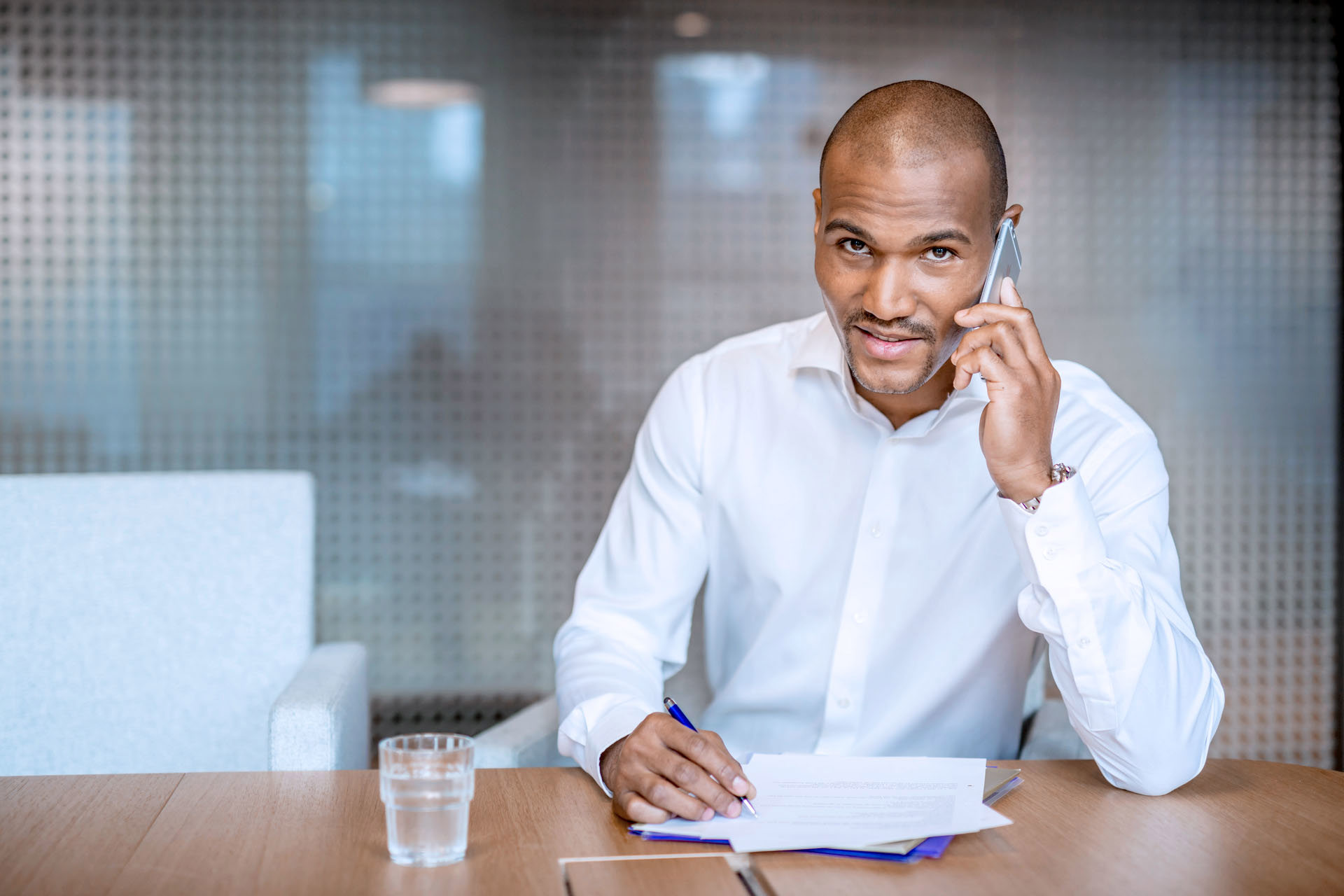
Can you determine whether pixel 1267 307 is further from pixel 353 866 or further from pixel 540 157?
pixel 353 866

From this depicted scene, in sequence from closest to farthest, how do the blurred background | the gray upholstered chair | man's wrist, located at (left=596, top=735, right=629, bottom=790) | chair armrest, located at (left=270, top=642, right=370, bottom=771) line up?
man's wrist, located at (left=596, top=735, right=629, bottom=790)
chair armrest, located at (left=270, top=642, right=370, bottom=771)
the gray upholstered chair
the blurred background

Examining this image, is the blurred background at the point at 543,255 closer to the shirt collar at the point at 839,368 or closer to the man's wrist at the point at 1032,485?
the shirt collar at the point at 839,368

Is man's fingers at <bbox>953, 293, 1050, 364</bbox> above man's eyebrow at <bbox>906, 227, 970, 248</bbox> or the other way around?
the other way around

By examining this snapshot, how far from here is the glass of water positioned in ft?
3.47

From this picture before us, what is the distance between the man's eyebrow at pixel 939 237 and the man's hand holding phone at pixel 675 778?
2.38ft

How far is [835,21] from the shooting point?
348 centimetres

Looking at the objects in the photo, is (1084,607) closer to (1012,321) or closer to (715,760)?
(1012,321)

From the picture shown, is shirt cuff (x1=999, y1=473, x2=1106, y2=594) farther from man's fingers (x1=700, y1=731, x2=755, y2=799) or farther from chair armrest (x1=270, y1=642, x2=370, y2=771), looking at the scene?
chair armrest (x1=270, y1=642, x2=370, y2=771)

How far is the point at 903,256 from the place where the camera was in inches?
62.7

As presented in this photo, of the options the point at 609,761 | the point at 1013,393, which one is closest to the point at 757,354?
the point at 1013,393

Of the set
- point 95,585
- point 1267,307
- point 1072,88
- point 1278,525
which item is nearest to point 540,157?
point 1072,88

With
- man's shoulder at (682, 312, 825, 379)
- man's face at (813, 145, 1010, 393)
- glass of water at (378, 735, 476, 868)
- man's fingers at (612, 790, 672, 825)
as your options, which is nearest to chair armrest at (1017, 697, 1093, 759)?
man's face at (813, 145, 1010, 393)

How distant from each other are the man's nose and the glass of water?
0.84 m

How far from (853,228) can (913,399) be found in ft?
1.18
